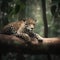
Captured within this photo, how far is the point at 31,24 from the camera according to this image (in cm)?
377

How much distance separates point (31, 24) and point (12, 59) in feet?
3.19

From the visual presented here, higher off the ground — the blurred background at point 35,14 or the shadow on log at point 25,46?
the blurred background at point 35,14

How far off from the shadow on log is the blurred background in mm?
1043

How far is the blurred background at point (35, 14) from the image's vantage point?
421 centimetres

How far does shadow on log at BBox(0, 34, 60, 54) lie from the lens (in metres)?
3.01

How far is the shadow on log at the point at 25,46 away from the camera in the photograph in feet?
9.87

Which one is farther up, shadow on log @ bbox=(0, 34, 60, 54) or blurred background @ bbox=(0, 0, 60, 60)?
blurred background @ bbox=(0, 0, 60, 60)

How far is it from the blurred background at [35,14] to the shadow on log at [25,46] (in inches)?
41.1

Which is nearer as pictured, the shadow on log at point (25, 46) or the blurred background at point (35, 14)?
the shadow on log at point (25, 46)

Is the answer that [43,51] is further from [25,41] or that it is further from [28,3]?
[28,3]

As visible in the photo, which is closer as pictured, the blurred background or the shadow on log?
the shadow on log

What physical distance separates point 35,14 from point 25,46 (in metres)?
2.50

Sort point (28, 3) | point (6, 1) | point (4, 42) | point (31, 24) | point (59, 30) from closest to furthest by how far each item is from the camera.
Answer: point (4, 42) → point (31, 24) → point (6, 1) → point (59, 30) → point (28, 3)

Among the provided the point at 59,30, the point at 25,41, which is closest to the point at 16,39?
the point at 25,41
